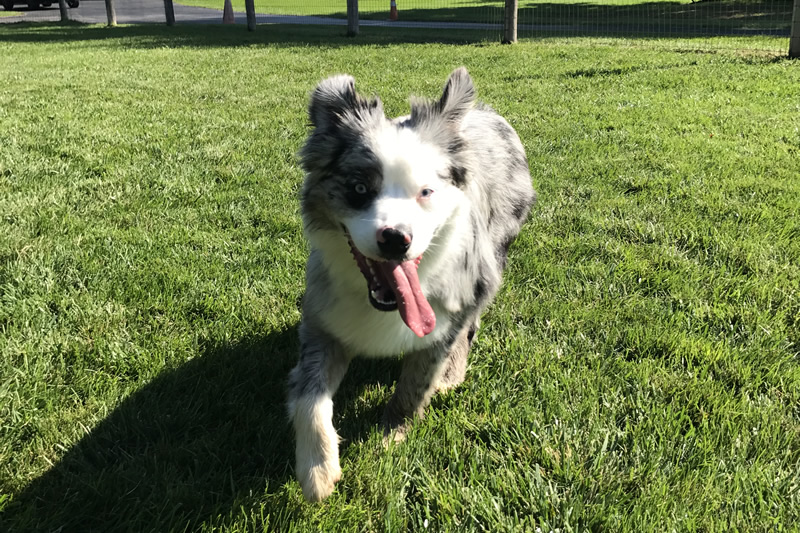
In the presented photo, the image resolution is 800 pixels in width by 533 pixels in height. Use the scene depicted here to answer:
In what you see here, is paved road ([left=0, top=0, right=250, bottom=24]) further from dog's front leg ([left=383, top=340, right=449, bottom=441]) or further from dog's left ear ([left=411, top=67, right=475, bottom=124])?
dog's front leg ([left=383, top=340, right=449, bottom=441])

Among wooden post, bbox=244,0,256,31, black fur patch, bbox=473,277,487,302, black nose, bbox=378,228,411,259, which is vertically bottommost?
black fur patch, bbox=473,277,487,302

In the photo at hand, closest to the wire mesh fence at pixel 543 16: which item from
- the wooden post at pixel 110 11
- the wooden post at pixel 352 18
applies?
the wooden post at pixel 110 11

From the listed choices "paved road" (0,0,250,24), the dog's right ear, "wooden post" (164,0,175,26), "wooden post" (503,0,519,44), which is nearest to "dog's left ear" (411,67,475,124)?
the dog's right ear

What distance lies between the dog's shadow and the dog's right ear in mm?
1395

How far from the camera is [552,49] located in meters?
14.5

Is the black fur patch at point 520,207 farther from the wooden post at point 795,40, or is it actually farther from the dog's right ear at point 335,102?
the wooden post at point 795,40

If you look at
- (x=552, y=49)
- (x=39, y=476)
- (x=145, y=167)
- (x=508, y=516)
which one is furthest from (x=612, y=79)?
(x=39, y=476)

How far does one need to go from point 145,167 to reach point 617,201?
16.7 feet

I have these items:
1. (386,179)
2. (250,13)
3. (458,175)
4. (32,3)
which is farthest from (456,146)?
(32,3)

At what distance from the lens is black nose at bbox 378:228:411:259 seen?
7.30ft

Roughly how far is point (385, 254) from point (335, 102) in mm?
941

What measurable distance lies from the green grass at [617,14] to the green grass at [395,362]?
15.7m

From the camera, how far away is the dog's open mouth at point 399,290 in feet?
7.82

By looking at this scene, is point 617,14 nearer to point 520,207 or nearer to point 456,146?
point 520,207
